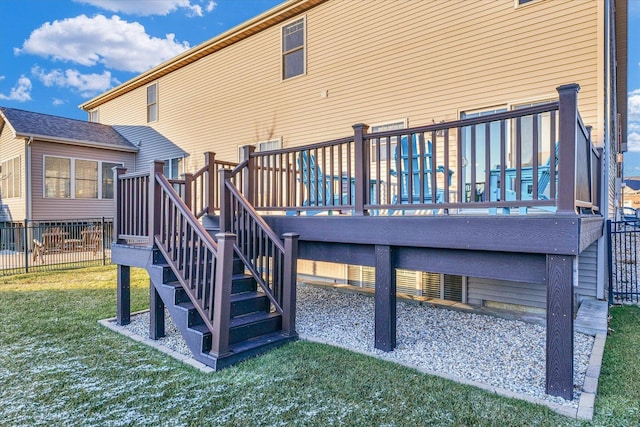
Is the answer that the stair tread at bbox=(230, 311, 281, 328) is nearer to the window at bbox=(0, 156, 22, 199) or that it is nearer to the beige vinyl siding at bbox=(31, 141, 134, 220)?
the beige vinyl siding at bbox=(31, 141, 134, 220)

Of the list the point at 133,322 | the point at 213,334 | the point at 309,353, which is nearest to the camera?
the point at 213,334

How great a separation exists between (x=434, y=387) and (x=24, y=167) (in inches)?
539

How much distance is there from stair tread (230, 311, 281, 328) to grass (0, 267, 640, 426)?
43 cm

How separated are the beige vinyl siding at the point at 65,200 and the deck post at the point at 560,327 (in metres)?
14.0

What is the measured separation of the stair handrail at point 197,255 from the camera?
3.66 meters

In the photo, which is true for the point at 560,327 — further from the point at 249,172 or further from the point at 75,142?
the point at 75,142

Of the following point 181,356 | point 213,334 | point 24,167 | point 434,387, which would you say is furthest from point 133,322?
point 24,167

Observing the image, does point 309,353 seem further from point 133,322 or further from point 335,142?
point 133,322

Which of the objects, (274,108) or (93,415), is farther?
(274,108)

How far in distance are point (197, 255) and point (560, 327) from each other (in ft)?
11.0

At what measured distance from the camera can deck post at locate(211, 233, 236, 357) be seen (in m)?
3.64

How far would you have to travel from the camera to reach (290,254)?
4375 mm

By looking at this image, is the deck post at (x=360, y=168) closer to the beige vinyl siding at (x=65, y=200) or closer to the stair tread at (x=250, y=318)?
the stair tread at (x=250, y=318)

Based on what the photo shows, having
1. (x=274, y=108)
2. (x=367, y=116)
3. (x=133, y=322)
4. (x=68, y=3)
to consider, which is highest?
(x=68, y=3)
